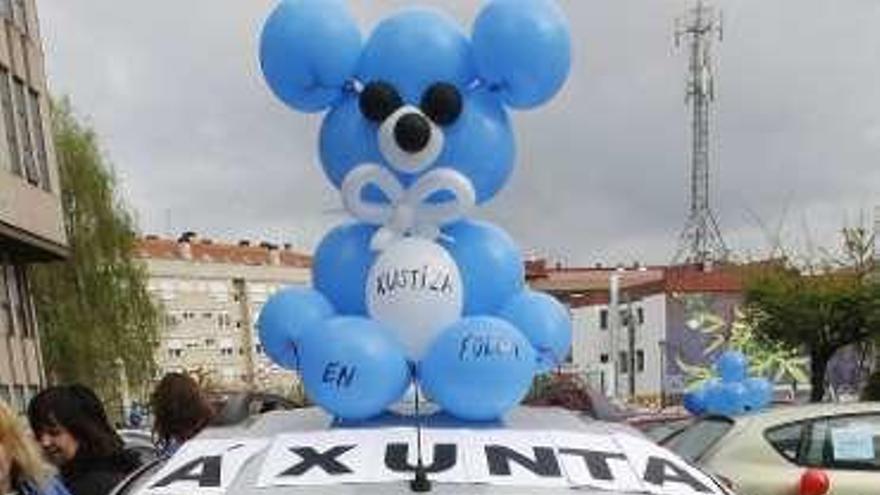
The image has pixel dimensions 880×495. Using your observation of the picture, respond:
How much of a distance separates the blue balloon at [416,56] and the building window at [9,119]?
29.9 m

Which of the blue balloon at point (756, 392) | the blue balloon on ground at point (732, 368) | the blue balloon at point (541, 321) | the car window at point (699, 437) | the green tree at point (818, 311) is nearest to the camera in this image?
the blue balloon at point (541, 321)

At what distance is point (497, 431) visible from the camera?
3619mm

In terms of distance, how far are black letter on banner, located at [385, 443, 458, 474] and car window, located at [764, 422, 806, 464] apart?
6.72 m

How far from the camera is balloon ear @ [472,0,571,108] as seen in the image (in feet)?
13.9

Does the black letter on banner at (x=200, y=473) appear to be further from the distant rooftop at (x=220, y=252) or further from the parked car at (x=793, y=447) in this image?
the distant rooftop at (x=220, y=252)

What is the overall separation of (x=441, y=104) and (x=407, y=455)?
113cm

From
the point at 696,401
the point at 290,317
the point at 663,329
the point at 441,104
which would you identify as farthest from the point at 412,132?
the point at 663,329

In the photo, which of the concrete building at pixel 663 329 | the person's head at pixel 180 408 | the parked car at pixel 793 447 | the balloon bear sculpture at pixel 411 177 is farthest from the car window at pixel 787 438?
the concrete building at pixel 663 329

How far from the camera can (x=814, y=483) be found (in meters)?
9.49

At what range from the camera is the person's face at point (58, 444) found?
4.92 metres

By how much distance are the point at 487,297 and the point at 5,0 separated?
3221cm

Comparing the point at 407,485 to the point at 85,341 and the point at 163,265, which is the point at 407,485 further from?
the point at 163,265

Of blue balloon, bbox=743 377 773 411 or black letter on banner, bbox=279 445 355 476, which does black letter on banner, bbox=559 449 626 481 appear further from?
blue balloon, bbox=743 377 773 411

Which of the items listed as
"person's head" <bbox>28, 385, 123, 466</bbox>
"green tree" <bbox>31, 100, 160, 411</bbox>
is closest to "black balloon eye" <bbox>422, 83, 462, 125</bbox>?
"person's head" <bbox>28, 385, 123, 466</bbox>
